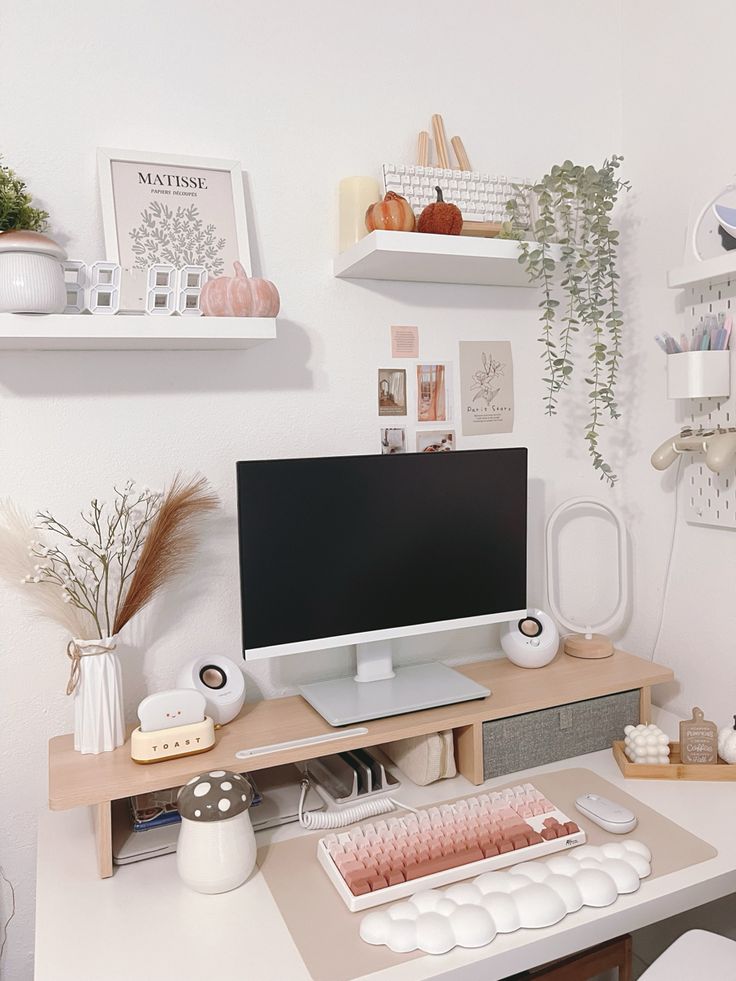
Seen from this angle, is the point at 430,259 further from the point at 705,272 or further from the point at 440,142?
the point at 705,272

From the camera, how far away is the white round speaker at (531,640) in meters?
1.77

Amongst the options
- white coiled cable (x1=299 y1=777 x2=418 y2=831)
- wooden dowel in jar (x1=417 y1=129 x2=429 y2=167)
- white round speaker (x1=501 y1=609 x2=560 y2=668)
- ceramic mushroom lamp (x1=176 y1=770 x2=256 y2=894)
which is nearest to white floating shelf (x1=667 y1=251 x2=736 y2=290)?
wooden dowel in jar (x1=417 y1=129 x2=429 y2=167)

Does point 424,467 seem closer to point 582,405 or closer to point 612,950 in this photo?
point 582,405

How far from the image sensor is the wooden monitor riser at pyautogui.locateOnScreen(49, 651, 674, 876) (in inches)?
49.2

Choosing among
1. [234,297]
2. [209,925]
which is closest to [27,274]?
[234,297]

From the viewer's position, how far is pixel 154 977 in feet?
3.34

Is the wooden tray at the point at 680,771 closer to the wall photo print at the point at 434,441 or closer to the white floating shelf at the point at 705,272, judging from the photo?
the wall photo print at the point at 434,441

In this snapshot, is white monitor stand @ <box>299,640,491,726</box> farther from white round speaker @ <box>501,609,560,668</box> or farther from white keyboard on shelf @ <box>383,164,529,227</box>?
white keyboard on shelf @ <box>383,164,529,227</box>

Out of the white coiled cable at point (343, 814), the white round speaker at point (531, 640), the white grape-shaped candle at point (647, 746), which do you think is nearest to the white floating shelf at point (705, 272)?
the white round speaker at point (531, 640)

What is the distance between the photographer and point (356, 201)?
1604 millimetres

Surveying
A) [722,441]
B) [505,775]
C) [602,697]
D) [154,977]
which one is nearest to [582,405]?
[722,441]

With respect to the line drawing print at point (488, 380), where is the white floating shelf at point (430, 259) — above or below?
above

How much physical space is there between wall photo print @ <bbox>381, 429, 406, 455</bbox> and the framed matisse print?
46 centimetres

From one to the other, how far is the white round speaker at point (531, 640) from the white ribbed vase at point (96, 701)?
0.86m
